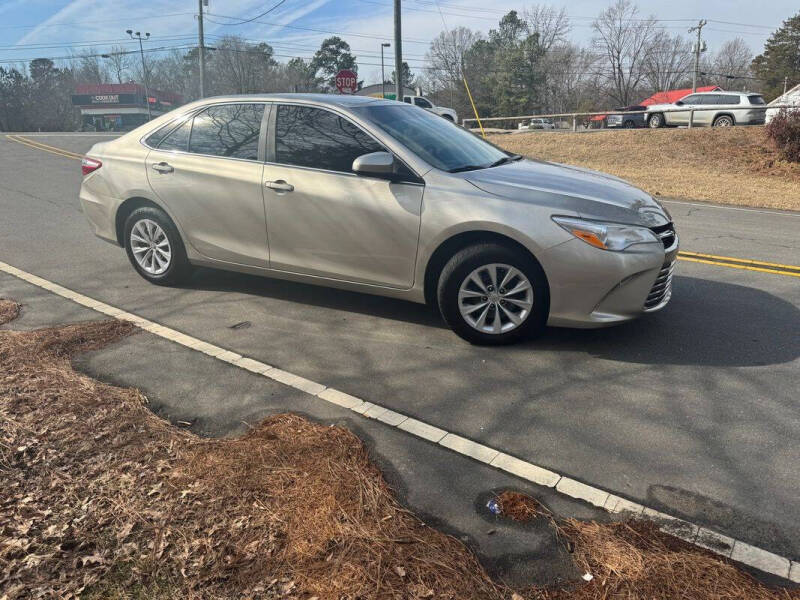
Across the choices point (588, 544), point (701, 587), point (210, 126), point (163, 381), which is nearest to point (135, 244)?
point (210, 126)

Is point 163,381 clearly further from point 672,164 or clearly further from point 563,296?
point 672,164

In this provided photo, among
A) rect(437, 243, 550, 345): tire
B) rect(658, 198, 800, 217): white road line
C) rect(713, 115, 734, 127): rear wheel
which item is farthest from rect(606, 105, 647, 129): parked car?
rect(437, 243, 550, 345): tire

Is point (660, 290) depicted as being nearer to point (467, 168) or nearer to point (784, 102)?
point (467, 168)

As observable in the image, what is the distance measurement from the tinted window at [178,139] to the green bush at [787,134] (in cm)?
1724

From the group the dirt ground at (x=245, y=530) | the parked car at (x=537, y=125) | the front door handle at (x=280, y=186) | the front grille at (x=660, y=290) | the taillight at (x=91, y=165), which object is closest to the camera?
the dirt ground at (x=245, y=530)

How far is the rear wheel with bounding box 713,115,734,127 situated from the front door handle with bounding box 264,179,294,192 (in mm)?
23167

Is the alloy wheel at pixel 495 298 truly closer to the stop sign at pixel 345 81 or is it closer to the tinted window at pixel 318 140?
the tinted window at pixel 318 140

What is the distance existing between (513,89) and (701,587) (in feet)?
256

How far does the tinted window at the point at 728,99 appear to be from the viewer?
25.5 meters

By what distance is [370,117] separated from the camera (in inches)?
197

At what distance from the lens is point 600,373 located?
4.18 meters

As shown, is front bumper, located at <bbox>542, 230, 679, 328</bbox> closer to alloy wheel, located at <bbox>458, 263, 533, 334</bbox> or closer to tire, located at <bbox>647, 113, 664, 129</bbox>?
alloy wheel, located at <bbox>458, 263, 533, 334</bbox>

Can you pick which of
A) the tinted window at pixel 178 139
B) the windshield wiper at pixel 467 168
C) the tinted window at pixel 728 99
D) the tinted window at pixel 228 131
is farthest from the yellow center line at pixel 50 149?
the tinted window at pixel 728 99

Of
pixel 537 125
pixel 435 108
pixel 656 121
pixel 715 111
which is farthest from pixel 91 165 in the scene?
pixel 537 125
